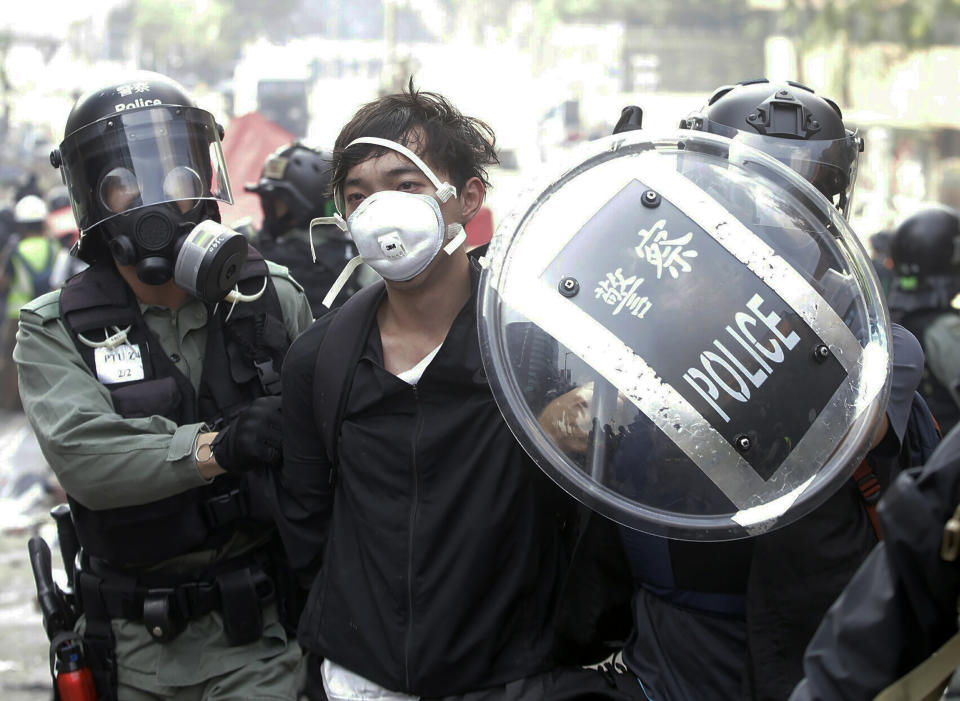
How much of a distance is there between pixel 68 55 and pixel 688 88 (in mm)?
45560

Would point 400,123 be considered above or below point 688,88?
above

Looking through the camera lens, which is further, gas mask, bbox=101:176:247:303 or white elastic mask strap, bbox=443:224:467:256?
gas mask, bbox=101:176:247:303

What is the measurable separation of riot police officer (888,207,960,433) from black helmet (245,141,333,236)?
258 centimetres

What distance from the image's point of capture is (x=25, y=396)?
9.52 feet

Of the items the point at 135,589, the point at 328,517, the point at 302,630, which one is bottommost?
the point at 135,589

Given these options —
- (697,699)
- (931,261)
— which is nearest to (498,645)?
(697,699)

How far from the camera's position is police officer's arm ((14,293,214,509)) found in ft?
9.06

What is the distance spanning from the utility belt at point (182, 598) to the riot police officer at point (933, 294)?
9.94 ft

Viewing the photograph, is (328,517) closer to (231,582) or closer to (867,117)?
(231,582)

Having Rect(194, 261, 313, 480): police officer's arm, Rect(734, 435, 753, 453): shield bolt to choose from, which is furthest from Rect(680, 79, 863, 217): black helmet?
Rect(194, 261, 313, 480): police officer's arm

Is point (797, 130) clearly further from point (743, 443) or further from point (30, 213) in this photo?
point (30, 213)

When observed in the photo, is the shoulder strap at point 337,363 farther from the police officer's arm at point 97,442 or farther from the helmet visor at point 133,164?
the helmet visor at point 133,164

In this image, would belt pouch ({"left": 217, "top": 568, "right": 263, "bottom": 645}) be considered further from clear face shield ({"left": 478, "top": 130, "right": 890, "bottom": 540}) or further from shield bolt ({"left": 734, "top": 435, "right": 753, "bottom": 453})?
shield bolt ({"left": 734, "top": 435, "right": 753, "bottom": 453})

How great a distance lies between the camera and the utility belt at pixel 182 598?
2924 mm
